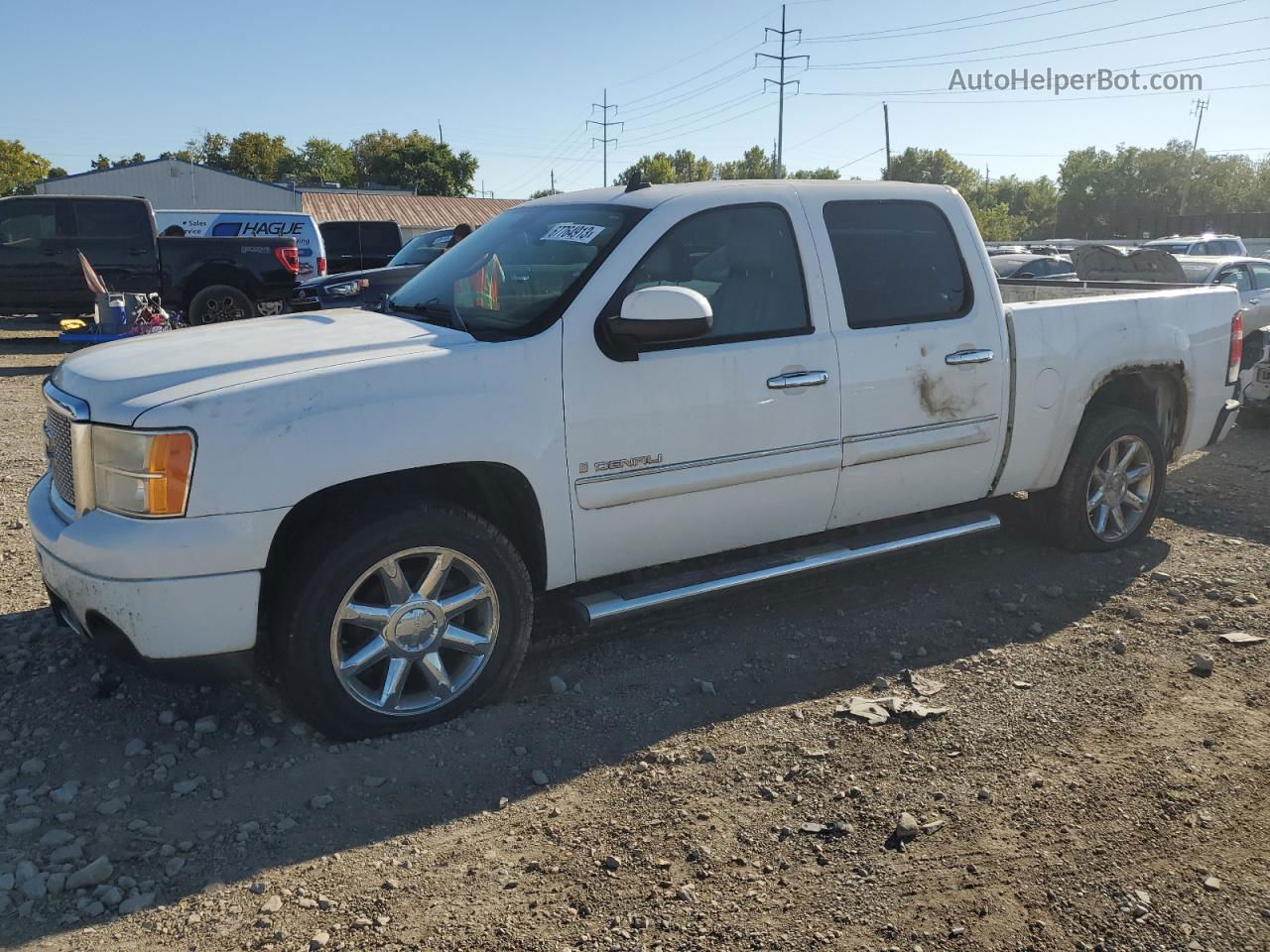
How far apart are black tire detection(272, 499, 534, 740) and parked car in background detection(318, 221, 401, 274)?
62.5 ft

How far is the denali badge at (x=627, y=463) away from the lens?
3.81 m

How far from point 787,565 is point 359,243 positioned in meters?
19.3

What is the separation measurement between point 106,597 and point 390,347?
121 cm

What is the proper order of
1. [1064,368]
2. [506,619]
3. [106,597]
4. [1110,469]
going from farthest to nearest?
1. [1110,469]
2. [1064,368]
3. [506,619]
4. [106,597]

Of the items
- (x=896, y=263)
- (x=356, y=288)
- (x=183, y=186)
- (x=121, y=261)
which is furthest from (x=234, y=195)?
(x=896, y=263)

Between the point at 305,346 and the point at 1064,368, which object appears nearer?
the point at 305,346

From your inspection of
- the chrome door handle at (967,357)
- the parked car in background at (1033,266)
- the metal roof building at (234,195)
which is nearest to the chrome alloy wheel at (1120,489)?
the chrome door handle at (967,357)

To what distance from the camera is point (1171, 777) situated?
3.43 meters

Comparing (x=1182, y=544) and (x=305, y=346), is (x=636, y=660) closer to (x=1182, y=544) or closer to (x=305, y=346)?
(x=305, y=346)

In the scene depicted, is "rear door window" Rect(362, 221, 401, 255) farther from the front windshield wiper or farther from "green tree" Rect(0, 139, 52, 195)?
"green tree" Rect(0, 139, 52, 195)

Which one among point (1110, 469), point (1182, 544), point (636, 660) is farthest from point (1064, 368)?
point (636, 660)

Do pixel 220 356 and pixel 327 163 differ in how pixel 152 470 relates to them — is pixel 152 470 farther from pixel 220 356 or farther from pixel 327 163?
pixel 327 163

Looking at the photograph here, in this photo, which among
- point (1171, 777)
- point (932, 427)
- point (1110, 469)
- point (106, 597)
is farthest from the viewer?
point (1110, 469)

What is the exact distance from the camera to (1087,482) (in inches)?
210
